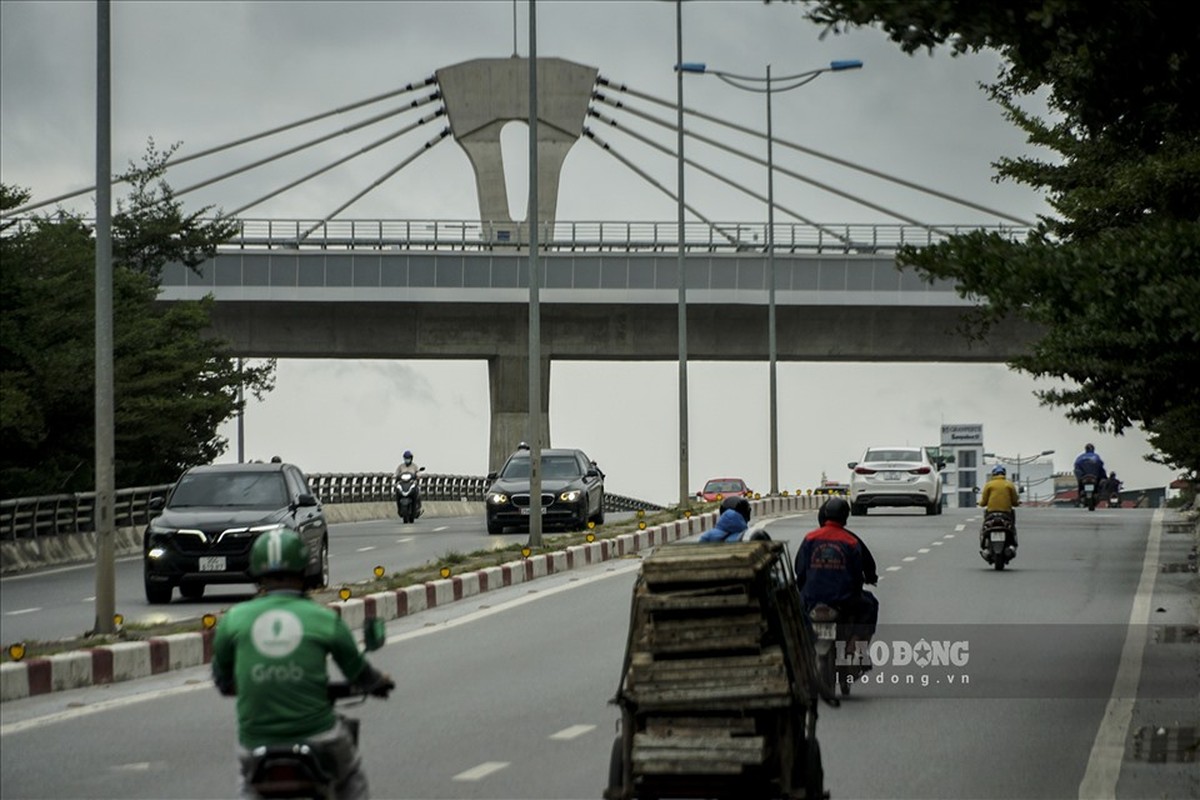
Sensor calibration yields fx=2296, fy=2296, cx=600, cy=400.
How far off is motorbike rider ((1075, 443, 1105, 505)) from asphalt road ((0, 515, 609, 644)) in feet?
50.9

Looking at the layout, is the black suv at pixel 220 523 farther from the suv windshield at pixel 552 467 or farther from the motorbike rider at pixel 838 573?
the suv windshield at pixel 552 467

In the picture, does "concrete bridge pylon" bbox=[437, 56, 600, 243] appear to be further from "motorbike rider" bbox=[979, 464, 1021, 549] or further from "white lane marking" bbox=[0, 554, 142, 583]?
"motorbike rider" bbox=[979, 464, 1021, 549]

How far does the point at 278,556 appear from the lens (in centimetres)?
833

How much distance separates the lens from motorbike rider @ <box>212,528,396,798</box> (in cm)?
809

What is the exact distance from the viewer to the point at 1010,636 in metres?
21.5

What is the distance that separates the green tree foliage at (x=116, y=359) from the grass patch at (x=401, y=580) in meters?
9.06

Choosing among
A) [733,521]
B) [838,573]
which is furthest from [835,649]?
[733,521]

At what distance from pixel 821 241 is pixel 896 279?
2.53 metres

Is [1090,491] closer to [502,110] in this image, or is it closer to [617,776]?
[502,110]

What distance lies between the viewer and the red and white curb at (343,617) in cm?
1773

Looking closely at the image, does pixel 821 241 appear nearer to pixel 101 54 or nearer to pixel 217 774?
pixel 101 54

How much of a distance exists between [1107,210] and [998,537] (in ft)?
19.5

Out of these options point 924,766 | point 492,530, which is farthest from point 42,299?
point 924,766

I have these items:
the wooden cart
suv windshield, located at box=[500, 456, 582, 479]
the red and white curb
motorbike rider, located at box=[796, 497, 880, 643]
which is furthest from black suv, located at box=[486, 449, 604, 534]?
the wooden cart
